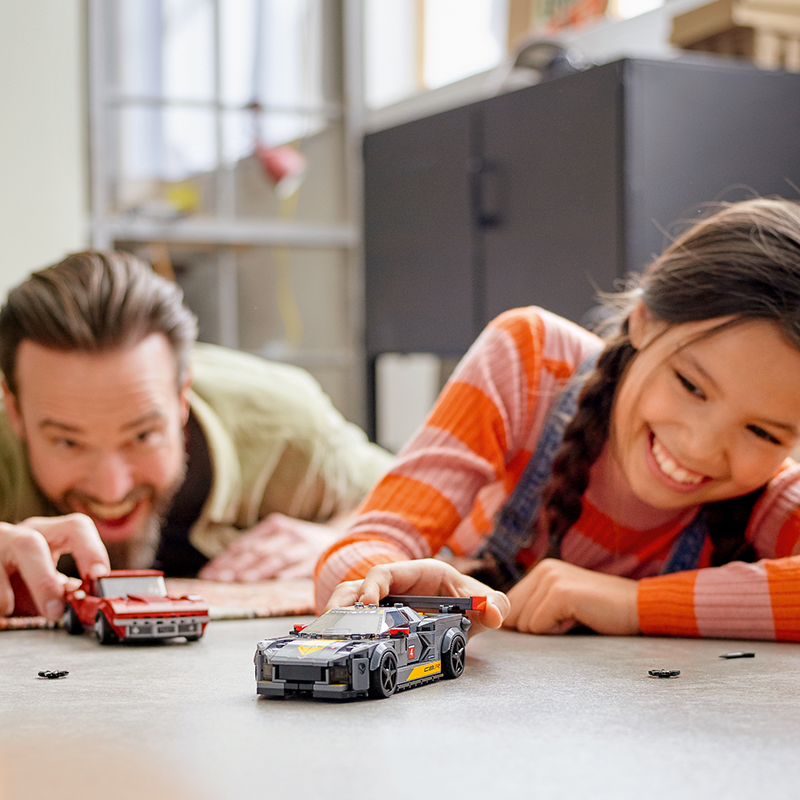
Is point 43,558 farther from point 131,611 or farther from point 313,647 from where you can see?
point 313,647

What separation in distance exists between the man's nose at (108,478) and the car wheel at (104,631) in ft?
1.15

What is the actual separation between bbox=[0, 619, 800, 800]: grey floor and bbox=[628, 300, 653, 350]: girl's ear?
13.9 inches

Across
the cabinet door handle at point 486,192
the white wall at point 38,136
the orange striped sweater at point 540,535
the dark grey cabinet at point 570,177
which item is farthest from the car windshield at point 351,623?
the white wall at point 38,136

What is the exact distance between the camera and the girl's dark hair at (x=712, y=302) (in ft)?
3.81

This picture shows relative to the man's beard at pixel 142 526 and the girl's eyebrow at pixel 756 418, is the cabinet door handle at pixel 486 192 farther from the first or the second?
the girl's eyebrow at pixel 756 418

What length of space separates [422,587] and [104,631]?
358 millimetres

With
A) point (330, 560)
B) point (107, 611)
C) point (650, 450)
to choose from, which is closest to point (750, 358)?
point (650, 450)

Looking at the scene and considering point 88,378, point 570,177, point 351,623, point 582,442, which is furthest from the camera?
point 570,177

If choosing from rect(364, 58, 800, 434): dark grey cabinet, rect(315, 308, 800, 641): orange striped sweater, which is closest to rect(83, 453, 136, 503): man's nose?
rect(315, 308, 800, 641): orange striped sweater

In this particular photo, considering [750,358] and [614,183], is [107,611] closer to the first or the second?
[750,358]

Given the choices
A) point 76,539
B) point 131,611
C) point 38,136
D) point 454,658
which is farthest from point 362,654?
point 38,136

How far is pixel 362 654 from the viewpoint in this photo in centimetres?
84

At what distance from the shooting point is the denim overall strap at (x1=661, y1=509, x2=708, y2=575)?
132 centimetres

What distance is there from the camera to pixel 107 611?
3.86 ft
